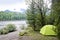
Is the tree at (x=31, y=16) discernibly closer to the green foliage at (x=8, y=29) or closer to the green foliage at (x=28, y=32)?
the green foliage at (x=28, y=32)

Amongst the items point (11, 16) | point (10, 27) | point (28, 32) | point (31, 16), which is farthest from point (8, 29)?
point (31, 16)

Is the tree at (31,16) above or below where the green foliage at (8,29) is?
above

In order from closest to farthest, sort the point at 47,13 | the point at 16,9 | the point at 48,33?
the point at 48,33 → the point at 47,13 → the point at 16,9

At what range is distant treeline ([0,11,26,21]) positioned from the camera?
6945mm

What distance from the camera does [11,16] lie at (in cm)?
704

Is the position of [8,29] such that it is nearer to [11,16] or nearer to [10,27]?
[10,27]

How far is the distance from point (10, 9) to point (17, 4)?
18.2 inches

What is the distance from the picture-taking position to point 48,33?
5.63 m

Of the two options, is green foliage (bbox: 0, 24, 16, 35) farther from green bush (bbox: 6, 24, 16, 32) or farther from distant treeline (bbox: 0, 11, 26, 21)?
distant treeline (bbox: 0, 11, 26, 21)

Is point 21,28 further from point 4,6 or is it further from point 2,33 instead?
point 4,6

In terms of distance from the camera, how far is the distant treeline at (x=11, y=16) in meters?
6.95

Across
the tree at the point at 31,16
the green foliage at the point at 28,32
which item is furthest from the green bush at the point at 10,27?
the tree at the point at 31,16

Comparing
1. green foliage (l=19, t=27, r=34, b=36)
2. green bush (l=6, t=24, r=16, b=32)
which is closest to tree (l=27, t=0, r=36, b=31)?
green foliage (l=19, t=27, r=34, b=36)

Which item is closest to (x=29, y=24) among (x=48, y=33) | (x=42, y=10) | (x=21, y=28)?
(x=21, y=28)
